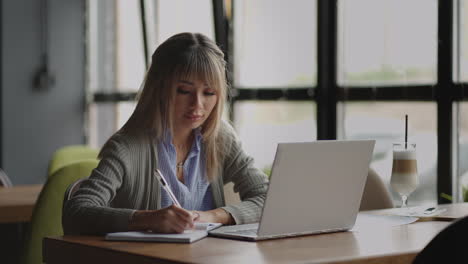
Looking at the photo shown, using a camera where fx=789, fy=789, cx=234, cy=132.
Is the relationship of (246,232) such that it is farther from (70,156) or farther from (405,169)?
(70,156)

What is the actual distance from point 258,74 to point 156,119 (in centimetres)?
281

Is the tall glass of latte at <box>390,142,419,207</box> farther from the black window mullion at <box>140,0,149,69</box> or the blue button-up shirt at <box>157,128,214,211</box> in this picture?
the black window mullion at <box>140,0,149,69</box>

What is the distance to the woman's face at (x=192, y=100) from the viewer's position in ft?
7.99

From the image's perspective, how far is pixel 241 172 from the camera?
266 cm

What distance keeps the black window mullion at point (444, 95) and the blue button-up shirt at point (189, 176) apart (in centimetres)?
170

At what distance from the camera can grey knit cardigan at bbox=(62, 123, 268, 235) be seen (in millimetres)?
2123

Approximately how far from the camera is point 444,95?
154 inches

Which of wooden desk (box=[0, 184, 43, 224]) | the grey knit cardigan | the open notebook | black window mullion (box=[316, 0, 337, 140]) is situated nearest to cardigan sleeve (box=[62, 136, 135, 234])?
the grey knit cardigan

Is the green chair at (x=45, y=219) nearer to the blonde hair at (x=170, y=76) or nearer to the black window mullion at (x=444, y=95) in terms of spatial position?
the blonde hair at (x=170, y=76)

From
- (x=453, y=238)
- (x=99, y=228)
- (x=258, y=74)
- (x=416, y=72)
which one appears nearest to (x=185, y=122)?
(x=99, y=228)

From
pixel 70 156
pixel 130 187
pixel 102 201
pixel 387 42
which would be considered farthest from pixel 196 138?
pixel 70 156

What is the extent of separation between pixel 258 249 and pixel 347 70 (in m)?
2.85

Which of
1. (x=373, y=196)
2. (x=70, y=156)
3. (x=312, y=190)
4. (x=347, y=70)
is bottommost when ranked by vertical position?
(x=70, y=156)

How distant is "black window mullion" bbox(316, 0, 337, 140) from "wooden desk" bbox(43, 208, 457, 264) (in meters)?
2.49
